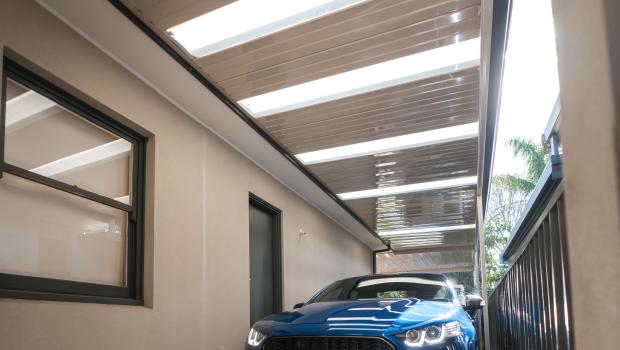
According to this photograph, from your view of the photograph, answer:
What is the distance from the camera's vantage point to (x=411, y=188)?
9.72 metres

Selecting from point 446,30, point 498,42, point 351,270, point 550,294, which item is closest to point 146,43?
point 446,30

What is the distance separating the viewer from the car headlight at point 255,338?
4.18m

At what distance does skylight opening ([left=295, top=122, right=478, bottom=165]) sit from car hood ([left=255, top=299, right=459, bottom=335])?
3.04 metres

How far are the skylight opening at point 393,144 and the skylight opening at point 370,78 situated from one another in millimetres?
1644

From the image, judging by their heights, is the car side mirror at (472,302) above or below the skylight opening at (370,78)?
below

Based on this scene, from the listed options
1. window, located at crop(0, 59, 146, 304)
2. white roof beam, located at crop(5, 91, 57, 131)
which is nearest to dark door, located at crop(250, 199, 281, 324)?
window, located at crop(0, 59, 146, 304)

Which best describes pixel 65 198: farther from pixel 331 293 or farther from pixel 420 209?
pixel 420 209

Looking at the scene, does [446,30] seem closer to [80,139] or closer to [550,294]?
[550,294]

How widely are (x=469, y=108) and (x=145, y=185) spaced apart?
356 cm

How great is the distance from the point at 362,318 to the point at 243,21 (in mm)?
2461

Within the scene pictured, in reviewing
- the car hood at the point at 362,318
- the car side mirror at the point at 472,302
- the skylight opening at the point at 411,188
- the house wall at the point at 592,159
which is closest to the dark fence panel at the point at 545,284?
the car hood at the point at 362,318

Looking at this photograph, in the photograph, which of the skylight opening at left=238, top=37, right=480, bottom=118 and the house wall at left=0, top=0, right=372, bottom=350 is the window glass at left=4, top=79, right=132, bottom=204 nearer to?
the house wall at left=0, top=0, right=372, bottom=350

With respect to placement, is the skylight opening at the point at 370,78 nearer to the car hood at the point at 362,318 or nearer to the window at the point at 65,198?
the window at the point at 65,198

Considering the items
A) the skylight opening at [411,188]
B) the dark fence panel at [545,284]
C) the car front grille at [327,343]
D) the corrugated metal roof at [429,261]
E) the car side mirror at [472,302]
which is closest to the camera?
the dark fence panel at [545,284]
